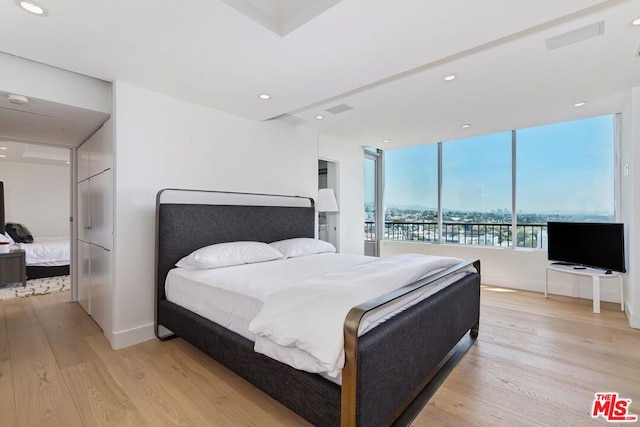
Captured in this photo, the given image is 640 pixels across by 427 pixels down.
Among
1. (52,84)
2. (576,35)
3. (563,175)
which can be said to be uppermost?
(576,35)

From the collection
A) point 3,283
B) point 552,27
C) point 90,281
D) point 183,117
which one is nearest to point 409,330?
point 552,27

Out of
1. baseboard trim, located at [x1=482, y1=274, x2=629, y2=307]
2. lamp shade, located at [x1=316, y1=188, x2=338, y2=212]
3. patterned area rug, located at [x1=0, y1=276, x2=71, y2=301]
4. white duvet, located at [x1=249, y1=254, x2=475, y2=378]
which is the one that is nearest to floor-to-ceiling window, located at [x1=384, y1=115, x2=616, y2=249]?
baseboard trim, located at [x1=482, y1=274, x2=629, y2=307]

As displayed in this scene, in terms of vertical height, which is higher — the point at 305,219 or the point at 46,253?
→ the point at 305,219

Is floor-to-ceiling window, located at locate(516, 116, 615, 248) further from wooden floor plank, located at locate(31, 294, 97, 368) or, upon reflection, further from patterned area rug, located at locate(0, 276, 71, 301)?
patterned area rug, located at locate(0, 276, 71, 301)

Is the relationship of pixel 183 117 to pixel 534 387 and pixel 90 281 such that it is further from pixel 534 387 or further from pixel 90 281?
pixel 534 387

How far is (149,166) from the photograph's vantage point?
289 cm

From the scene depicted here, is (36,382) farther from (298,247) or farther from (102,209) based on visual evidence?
(298,247)

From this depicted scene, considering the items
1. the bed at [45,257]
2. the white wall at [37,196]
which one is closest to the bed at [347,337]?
the bed at [45,257]

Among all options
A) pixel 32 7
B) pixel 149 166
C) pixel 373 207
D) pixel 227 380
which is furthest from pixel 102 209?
pixel 373 207

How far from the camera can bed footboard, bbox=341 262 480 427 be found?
1320 millimetres

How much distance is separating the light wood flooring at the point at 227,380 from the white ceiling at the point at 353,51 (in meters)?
2.38

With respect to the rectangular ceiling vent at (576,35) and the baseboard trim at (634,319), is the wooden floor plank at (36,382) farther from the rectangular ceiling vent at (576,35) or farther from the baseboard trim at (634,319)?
the baseboard trim at (634,319)

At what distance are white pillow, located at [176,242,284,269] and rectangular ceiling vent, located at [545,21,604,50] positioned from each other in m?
2.94

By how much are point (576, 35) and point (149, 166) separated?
3.63 m
